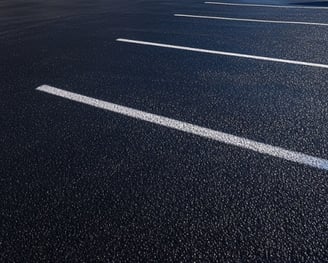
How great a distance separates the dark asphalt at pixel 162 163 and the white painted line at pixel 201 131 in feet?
0.28

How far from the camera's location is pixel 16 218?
203 centimetres

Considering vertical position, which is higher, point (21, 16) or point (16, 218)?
point (21, 16)

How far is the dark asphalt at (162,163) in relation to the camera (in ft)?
5.96

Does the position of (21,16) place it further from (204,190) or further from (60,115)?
(204,190)

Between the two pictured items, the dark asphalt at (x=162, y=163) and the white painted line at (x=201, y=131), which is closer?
the dark asphalt at (x=162, y=163)

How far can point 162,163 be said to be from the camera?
251 centimetres

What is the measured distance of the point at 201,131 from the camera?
2.93 metres

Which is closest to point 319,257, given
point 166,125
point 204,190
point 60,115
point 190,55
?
point 204,190

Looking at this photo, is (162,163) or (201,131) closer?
(162,163)

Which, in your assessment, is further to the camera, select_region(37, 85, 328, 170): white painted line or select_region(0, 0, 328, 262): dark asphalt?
select_region(37, 85, 328, 170): white painted line

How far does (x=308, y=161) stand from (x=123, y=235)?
5.53 ft

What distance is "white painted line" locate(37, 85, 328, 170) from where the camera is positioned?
2.48 metres

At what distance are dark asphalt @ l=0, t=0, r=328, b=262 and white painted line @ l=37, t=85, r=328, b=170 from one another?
9 cm

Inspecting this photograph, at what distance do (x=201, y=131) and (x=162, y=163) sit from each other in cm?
65
